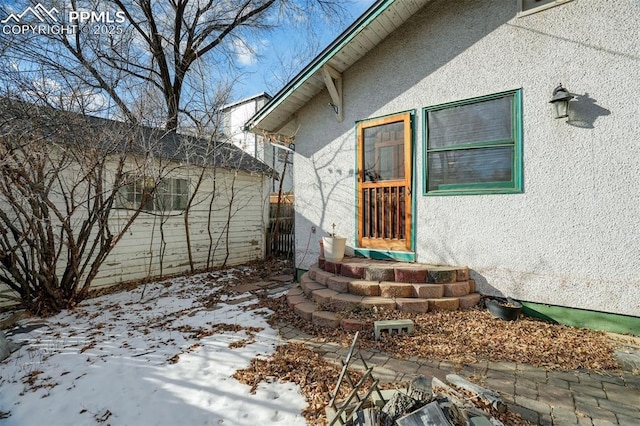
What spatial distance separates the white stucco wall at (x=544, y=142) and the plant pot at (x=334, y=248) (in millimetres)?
1239

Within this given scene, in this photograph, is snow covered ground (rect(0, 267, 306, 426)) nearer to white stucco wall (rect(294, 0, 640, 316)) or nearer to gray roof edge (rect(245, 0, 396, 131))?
white stucco wall (rect(294, 0, 640, 316))

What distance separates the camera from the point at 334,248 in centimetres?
491

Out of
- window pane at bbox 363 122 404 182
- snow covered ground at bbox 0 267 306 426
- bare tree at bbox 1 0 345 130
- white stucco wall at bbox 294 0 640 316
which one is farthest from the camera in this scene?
bare tree at bbox 1 0 345 130

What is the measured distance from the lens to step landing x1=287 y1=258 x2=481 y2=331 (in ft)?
12.6

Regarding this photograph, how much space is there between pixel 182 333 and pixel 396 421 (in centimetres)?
305

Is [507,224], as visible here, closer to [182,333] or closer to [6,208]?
[182,333]

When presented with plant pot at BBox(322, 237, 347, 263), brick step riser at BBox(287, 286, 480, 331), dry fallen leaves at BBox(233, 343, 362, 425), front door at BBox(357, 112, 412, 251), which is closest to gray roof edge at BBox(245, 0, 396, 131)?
front door at BBox(357, 112, 412, 251)

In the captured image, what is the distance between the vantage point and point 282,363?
2.91m

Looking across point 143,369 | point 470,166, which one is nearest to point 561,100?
point 470,166

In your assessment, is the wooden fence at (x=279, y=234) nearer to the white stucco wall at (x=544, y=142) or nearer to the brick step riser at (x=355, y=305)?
the brick step riser at (x=355, y=305)

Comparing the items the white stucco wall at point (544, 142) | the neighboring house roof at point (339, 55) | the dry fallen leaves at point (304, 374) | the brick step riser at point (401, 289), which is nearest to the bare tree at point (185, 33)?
the neighboring house roof at point (339, 55)

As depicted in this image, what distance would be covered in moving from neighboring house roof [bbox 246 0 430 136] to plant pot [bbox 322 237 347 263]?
285cm

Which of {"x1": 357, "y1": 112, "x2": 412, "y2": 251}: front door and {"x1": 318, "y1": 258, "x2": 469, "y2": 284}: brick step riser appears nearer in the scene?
{"x1": 318, "y1": 258, "x2": 469, "y2": 284}: brick step riser

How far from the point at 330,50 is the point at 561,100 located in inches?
132
